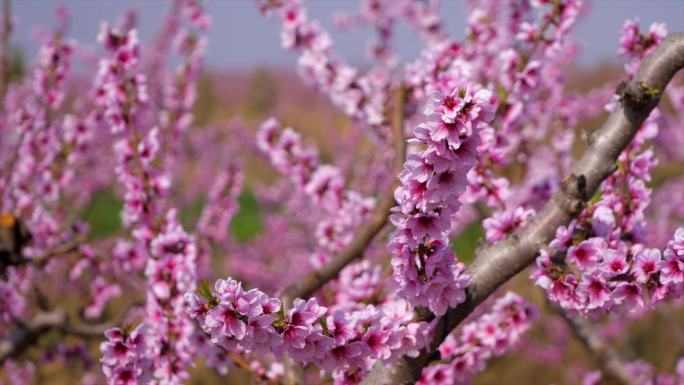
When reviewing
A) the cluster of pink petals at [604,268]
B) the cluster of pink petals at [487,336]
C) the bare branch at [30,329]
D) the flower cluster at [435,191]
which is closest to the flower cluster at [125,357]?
the flower cluster at [435,191]

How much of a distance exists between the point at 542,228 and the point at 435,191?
0.58 m

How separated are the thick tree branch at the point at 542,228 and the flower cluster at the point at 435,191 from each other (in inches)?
6.8

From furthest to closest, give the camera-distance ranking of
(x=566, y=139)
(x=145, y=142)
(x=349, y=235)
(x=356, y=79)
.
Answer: (x=566, y=139)
(x=356, y=79)
(x=349, y=235)
(x=145, y=142)

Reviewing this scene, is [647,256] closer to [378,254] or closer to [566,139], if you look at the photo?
[566,139]

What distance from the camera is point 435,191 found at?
4.27 ft

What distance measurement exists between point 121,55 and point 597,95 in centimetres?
554

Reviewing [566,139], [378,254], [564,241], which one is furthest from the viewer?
[378,254]

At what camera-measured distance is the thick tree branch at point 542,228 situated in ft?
5.56

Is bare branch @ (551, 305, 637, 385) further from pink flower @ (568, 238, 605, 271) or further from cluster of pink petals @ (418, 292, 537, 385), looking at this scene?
pink flower @ (568, 238, 605, 271)

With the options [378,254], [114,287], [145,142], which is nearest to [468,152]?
[145,142]

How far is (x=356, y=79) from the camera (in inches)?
136

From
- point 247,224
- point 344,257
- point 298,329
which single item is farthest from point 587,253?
point 247,224

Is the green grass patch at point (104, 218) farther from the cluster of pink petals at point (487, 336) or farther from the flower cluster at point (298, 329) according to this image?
the flower cluster at point (298, 329)

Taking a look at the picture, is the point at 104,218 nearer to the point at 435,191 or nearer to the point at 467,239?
the point at 467,239
